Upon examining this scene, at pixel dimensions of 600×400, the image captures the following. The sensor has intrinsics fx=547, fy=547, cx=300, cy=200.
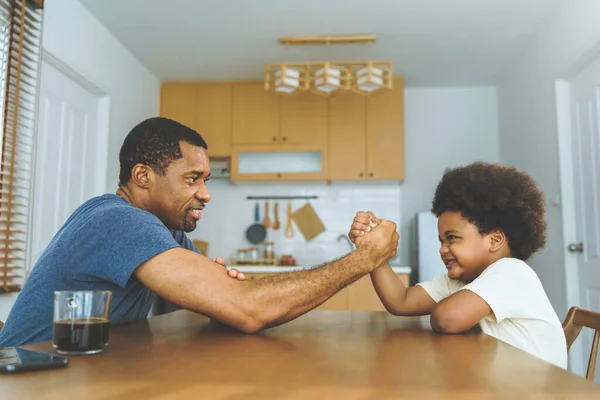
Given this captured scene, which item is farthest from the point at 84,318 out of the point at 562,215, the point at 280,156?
the point at 280,156

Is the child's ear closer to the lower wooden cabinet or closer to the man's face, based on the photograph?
the man's face

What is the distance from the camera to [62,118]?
3.33 meters

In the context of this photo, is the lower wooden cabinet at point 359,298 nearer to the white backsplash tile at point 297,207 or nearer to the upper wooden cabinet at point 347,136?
the white backsplash tile at point 297,207

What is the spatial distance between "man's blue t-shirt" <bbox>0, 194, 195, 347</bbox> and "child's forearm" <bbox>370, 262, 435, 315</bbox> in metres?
0.63

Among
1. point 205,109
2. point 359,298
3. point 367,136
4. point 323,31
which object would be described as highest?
point 323,31

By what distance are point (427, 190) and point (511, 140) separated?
0.79m

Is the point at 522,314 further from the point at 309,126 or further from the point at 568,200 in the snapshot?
the point at 309,126

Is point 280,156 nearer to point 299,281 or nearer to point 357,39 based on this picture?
point 357,39

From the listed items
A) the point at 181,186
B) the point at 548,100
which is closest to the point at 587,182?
the point at 548,100

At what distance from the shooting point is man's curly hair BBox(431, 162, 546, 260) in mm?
1431

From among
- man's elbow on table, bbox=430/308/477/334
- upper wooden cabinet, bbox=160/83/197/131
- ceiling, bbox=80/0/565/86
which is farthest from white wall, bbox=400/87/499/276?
man's elbow on table, bbox=430/308/477/334

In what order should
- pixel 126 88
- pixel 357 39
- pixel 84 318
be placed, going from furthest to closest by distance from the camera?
pixel 126 88, pixel 357 39, pixel 84 318

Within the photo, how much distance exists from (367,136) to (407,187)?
0.62m

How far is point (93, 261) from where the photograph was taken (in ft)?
3.77
